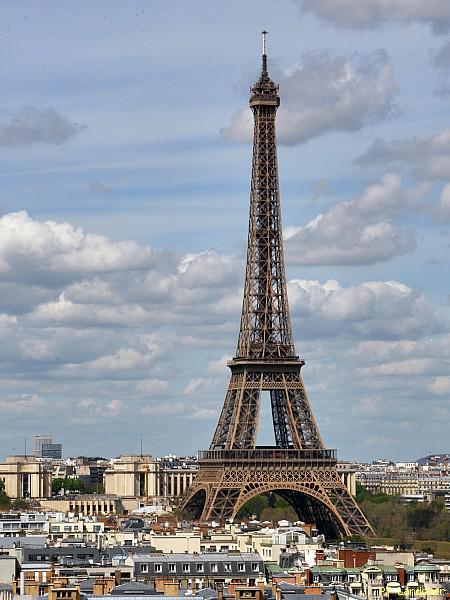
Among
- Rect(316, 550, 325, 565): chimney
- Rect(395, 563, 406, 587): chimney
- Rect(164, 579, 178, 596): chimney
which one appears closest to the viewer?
Rect(164, 579, 178, 596): chimney

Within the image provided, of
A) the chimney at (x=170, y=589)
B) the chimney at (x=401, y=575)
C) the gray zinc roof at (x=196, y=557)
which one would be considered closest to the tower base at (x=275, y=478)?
the gray zinc roof at (x=196, y=557)

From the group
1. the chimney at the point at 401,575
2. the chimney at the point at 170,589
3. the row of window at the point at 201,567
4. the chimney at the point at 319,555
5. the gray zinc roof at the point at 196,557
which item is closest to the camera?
the chimney at the point at 170,589

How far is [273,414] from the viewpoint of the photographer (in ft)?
499

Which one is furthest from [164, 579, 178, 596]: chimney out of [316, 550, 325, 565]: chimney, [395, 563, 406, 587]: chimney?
[316, 550, 325, 565]: chimney

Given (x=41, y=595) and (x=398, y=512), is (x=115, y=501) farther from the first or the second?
(x=41, y=595)

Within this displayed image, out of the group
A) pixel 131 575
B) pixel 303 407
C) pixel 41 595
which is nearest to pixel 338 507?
pixel 303 407

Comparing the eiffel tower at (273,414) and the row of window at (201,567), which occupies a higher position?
the eiffel tower at (273,414)

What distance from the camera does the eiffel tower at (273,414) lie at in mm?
146750

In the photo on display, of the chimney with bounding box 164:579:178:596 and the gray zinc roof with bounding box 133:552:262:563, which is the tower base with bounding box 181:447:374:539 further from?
the chimney with bounding box 164:579:178:596

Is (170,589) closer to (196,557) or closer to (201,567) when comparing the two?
(201,567)

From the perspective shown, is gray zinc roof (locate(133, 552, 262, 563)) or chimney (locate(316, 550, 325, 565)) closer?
gray zinc roof (locate(133, 552, 262, 563))

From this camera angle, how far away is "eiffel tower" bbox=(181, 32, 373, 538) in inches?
5778

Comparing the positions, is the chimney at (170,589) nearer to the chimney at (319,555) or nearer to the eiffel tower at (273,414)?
the chimney at (319,555)

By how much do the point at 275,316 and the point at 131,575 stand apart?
6602 cm
